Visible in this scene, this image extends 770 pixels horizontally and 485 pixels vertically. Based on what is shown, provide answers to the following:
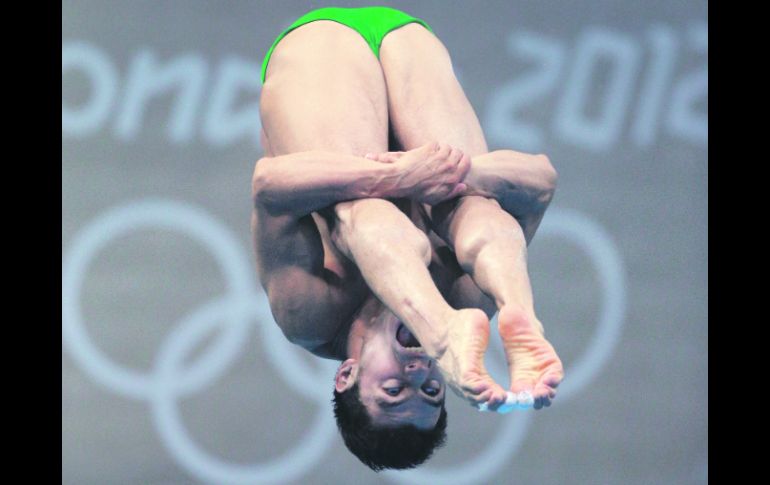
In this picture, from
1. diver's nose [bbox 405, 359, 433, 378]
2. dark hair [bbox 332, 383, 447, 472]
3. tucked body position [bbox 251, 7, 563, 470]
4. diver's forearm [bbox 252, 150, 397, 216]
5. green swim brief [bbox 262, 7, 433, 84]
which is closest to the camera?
tucked body position [bbox 251, 7, 563, 470]

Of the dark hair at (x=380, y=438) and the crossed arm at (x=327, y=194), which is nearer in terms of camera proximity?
the crossed arm at (x=327, y=194)

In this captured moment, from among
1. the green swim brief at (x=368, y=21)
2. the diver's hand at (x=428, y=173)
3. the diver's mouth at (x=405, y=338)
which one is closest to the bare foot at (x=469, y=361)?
the diver's hand at (x=428, y=173)

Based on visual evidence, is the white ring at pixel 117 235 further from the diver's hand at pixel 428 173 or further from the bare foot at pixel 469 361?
the bare foot at pixel 469 361

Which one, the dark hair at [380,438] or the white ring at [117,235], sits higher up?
the dark hair at [380,438]

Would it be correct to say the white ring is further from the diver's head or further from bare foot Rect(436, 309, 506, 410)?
bare foot Rect(436, 309, 506, 410)

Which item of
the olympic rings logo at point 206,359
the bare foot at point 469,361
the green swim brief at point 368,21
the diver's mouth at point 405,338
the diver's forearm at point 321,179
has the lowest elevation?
the olympic rings logo at point 206,359

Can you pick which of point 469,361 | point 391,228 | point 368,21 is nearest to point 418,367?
point 391,228

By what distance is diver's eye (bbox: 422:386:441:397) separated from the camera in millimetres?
3219

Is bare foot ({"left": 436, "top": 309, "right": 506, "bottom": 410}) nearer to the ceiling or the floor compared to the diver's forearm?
nearer to the floor

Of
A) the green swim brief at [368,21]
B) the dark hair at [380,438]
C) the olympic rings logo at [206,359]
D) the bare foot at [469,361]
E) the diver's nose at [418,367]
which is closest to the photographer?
the bare foot at [469,361]

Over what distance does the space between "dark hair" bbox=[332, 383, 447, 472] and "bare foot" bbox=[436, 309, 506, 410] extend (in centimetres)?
70

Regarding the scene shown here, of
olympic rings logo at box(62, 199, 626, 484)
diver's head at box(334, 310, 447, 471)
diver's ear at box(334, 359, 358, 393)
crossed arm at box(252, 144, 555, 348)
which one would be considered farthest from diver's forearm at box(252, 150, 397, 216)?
olympic rings logo at box(62, 199, 626, 484)

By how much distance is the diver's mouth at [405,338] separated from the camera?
3162 mm
